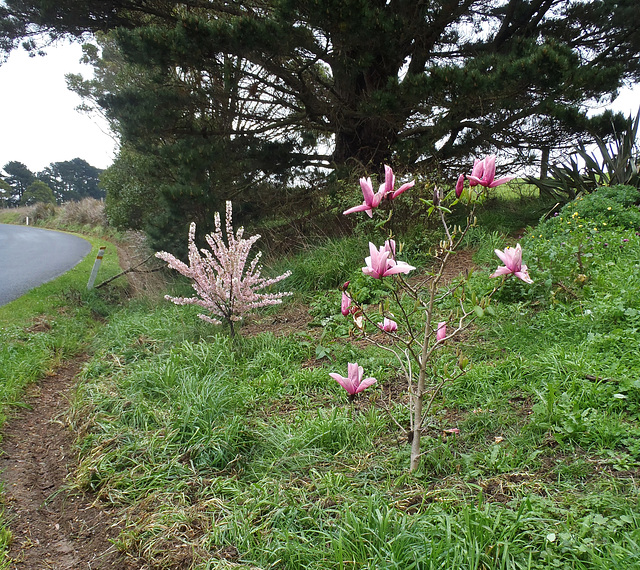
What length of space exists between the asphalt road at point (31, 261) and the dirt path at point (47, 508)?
4641 millimetres

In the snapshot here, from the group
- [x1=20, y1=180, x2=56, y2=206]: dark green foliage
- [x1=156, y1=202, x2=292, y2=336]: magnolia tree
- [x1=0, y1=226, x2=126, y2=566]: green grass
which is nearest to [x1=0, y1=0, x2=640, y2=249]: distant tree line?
[x1=0, y1=226, x2=126, y2=566]: green grass

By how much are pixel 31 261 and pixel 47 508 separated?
10680mm

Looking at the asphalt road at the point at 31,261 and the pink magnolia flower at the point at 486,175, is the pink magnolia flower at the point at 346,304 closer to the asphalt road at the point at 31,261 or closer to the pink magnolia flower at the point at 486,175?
the pink magnolia flower at the point at 486,175

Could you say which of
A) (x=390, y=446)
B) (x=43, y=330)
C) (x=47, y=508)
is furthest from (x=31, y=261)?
(x=390, y=446)

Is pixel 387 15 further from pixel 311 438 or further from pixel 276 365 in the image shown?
pixel 311 438

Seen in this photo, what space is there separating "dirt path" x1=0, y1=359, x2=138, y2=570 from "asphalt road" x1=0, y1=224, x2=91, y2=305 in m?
4.64

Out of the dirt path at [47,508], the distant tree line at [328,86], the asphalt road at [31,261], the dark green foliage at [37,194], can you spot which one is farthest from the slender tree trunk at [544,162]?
the dark green foliage at [37,194]

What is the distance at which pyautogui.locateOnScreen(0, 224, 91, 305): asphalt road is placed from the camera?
8344 millimetres

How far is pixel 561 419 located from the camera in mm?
2205

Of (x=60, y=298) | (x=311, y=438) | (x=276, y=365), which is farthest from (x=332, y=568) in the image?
(x=60, y=298)

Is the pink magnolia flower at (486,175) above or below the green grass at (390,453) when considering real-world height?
above

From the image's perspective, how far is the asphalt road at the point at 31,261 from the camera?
834cm

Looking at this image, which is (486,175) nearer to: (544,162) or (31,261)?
(544,162)

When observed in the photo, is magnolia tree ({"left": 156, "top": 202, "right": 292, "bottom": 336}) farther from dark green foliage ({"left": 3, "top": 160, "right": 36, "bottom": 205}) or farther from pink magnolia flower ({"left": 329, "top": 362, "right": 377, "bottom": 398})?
dark green foliage ({"left": 3, "top": 160, "right": 36, "bottom": 205})
